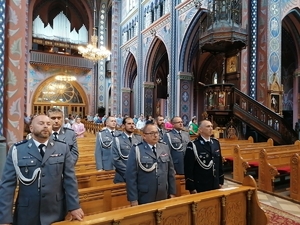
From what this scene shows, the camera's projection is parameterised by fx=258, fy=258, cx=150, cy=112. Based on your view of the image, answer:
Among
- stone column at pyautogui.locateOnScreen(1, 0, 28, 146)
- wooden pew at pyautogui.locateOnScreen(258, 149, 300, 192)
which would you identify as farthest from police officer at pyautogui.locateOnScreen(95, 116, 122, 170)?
wooden pew at pyautogui.locateOnScreen(258, 149, 300, 192)

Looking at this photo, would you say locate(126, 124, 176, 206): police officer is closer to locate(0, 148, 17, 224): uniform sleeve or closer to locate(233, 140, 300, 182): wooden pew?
locate(0, 148, 17, 224): uniform sleeve

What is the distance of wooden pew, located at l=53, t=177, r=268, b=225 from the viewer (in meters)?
2.18

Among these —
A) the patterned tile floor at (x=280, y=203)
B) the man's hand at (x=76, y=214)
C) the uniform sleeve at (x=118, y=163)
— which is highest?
the uniform sleeve at (x=118, y=163)

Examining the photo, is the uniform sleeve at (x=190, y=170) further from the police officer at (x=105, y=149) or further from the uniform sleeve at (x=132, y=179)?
the police officer at (x=105, y=149)

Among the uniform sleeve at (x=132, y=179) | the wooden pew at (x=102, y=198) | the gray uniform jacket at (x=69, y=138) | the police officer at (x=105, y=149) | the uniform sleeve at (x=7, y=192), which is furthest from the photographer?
the police officer at (x=105, y=149)

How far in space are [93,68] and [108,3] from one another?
6241 mm

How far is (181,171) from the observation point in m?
4.23

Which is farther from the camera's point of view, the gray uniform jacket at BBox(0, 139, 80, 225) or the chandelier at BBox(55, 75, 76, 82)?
the chandelier at BBox(55, 75, 76, 82)

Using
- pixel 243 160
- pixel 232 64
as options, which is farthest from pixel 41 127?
pixel 232 64

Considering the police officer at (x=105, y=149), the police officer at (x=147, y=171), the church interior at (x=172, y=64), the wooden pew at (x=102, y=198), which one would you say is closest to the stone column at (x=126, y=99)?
the church interior at (x=172, y=64)

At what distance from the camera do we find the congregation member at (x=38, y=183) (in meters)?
2.08

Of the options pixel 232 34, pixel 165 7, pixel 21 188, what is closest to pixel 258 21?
pixel 232 34

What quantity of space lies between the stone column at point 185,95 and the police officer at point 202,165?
9.78 meters

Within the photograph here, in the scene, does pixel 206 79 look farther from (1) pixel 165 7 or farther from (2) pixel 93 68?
(2) pixel 93 68
